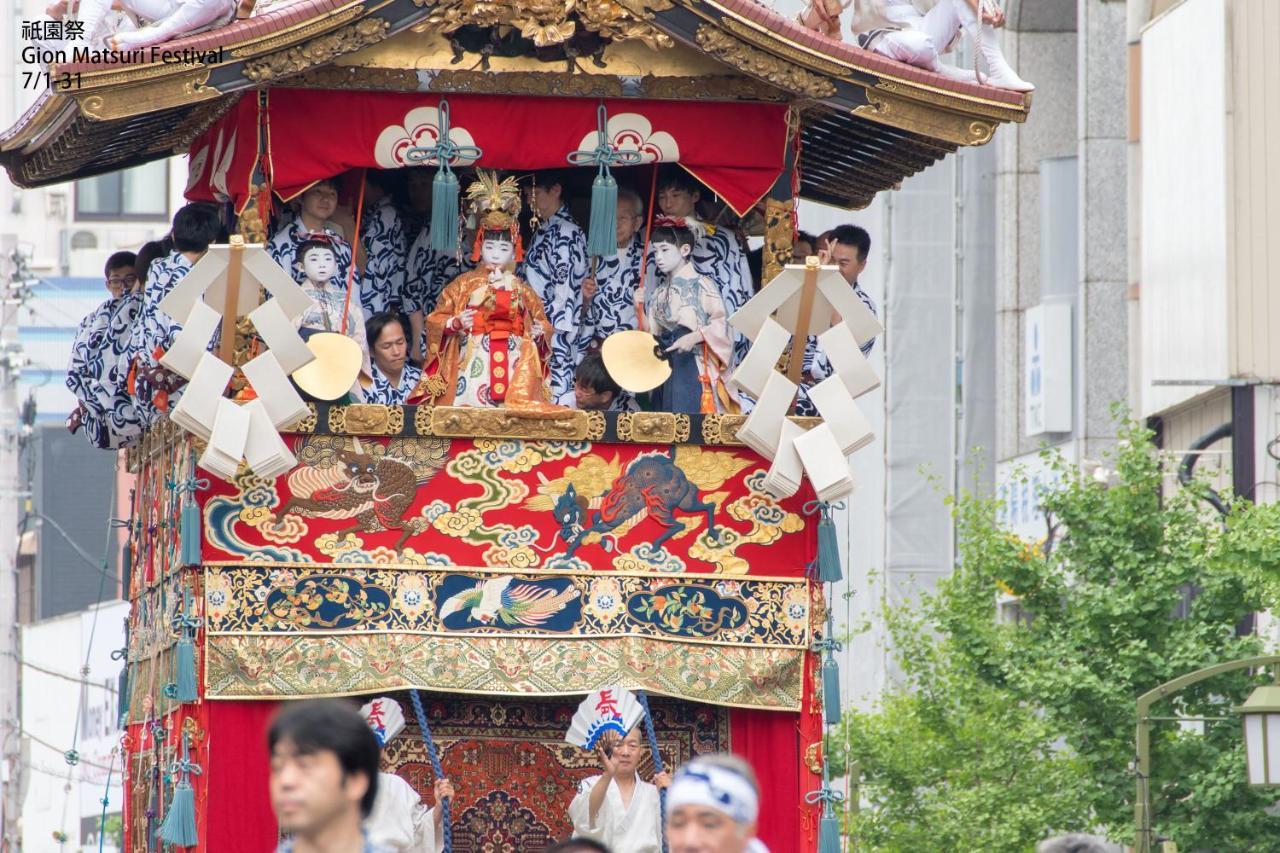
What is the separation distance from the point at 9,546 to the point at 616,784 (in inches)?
603

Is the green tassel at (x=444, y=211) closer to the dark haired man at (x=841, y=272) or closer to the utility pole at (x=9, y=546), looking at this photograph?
the dark haired man at (x=841, y=272)

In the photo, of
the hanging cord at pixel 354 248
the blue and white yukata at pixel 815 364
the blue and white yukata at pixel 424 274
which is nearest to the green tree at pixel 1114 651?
the blue and white yukata at pixel 815 364

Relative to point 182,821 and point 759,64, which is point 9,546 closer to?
point 182,821

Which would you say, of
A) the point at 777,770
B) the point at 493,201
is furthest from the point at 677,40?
the point at 777,770

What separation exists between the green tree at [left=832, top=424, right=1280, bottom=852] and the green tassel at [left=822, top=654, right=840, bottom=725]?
12.9 ft

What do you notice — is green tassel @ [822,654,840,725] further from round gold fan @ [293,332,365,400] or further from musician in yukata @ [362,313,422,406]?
round gold fan @ [293,332,365,400]

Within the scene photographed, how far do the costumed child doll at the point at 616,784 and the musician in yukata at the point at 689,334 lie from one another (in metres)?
1.37

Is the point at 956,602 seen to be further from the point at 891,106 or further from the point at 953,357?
the point at 953,357

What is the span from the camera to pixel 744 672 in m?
11.1

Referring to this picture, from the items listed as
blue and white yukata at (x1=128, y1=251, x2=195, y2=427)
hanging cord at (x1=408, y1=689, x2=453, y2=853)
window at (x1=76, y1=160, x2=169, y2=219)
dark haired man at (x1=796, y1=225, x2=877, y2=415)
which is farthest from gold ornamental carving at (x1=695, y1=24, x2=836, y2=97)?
window at (x1=76, y1=160, x2=169, y2=219)

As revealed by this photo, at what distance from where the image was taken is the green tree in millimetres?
14695

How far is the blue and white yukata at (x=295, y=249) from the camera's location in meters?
11.5

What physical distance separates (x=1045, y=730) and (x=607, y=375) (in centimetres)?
611

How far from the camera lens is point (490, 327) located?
11.4m
